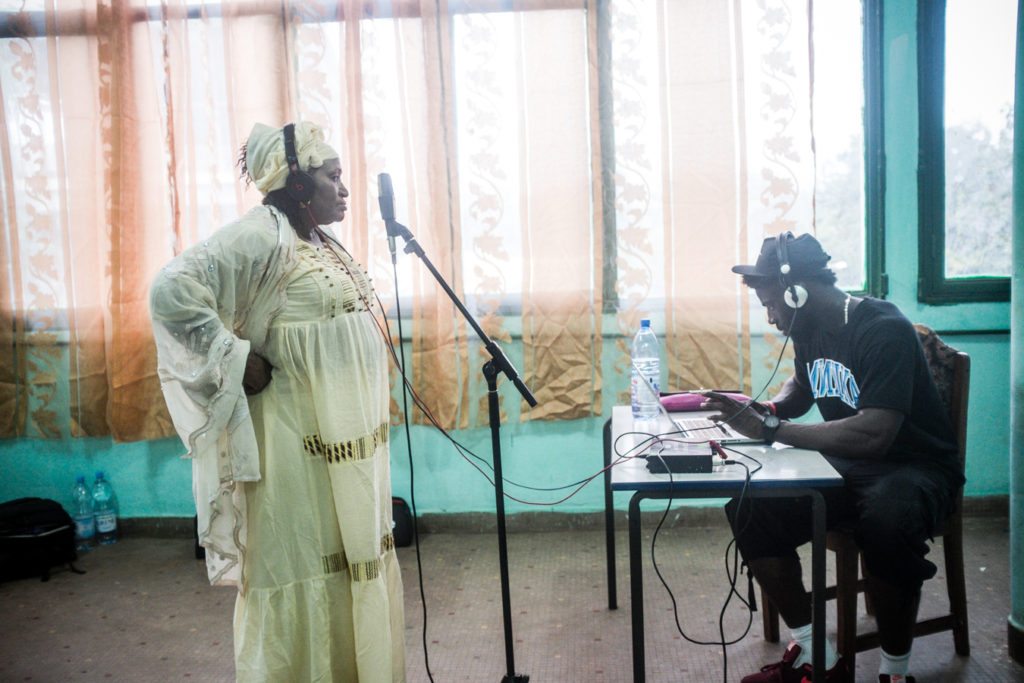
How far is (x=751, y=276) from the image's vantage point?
208cm

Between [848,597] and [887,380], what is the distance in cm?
56

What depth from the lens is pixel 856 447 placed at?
1859 mm

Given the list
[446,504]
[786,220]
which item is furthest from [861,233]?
[446,504]

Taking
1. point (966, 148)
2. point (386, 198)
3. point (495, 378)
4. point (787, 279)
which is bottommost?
point (495, 378)

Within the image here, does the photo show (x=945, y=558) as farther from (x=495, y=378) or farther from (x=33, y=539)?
(x=33, y=539)

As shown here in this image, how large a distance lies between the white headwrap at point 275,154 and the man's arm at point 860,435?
1.35 metres

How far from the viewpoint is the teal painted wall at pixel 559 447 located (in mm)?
3109

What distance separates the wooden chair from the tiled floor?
0.11 meters

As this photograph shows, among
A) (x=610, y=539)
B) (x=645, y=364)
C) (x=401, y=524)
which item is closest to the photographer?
(x=610, y=539)

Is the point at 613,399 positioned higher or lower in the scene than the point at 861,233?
lower

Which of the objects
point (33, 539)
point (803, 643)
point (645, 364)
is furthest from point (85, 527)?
point (803, 643)

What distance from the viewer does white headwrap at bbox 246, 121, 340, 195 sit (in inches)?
70.0

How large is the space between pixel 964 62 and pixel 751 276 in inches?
69.0

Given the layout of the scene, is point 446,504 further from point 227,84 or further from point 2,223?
point 2,223
